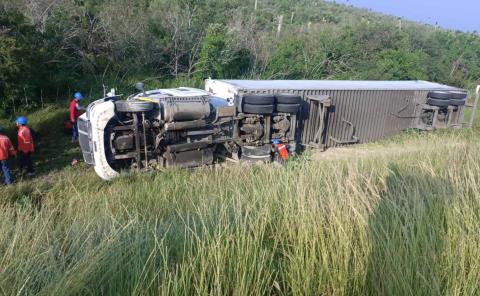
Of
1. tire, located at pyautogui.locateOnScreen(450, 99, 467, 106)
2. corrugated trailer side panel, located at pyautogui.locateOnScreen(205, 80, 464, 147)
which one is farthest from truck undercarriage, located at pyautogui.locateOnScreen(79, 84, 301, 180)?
tire, located at pyautogui.locateOnScreen(450, 99, 467, 106)

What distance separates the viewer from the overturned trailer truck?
7.29 m

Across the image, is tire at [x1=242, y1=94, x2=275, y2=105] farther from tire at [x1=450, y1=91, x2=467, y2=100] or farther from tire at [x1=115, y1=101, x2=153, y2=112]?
tire at [x1=450, y1=91, x2=467, y2=100]

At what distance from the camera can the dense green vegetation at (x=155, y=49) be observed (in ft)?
37.6

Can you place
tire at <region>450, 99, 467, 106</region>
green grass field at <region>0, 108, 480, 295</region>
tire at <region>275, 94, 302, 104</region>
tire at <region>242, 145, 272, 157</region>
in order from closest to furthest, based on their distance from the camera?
1. green grass field at <region>0, 108, 480, 295</region>
2. tire at <region>242, 145, 272, 157</region>
3. tire at <region>275, 94, 302, 104</region>
4. tire at <region>450, 99, 467, 106</region>

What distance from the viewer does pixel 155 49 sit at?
628 inches

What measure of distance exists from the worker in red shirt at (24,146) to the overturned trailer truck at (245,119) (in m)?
1.36

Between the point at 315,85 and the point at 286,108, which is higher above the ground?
the point at 315,85

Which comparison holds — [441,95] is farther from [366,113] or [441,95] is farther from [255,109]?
[255,109]

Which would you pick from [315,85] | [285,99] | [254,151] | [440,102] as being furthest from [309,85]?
[440,102]

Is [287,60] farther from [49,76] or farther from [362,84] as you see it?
[49,76]

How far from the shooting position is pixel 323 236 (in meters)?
2.53

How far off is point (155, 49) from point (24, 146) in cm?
913

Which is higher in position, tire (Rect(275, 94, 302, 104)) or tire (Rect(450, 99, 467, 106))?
tire (Rect(275, 94, 302, 104))

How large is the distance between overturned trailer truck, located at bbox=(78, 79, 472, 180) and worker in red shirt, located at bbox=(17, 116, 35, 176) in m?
1.36
